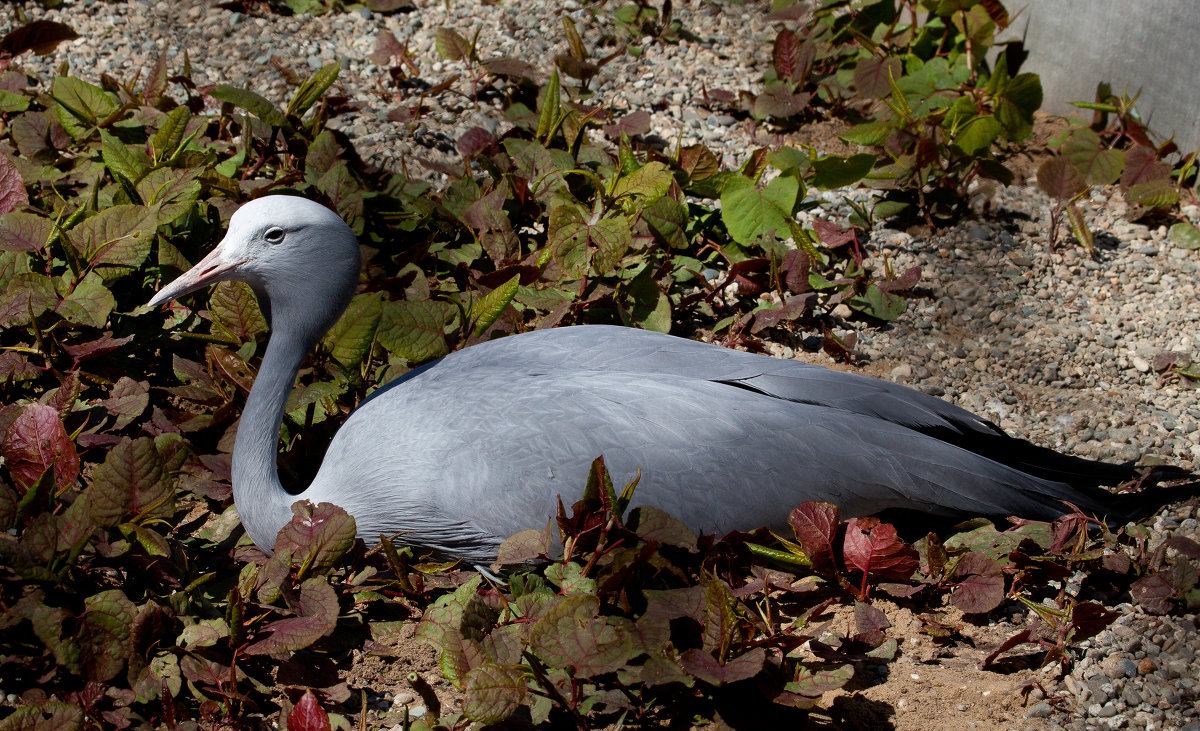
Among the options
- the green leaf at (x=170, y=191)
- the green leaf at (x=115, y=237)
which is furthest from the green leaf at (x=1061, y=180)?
the green leaf at (x=115, y=237)

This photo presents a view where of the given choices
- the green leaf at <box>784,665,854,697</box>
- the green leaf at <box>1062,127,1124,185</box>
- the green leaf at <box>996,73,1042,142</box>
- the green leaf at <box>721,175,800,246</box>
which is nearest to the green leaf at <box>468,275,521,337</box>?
the green leaf at <box>721,175,800,246</box>

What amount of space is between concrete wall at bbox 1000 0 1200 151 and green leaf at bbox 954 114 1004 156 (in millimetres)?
648

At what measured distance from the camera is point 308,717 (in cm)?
221

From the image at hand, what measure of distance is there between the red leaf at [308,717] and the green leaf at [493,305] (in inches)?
55.9

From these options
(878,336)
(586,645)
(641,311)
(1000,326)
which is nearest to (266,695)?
(586,645)

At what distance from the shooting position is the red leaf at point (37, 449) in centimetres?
264

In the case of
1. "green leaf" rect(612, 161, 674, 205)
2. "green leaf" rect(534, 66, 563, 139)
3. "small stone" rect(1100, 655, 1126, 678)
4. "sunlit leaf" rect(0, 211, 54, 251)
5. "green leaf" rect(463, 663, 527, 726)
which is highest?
"green leaf" rect(534, 66, 563, 139)

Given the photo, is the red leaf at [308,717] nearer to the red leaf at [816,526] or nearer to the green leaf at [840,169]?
the red leaf at [816,526]

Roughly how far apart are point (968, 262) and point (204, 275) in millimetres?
2873

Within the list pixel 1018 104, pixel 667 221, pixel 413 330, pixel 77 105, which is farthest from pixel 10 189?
pixel 1018 104

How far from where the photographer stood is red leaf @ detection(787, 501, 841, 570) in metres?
2.68

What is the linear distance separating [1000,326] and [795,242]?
833mm

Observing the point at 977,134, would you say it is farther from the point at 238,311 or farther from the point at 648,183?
the point at 238,311

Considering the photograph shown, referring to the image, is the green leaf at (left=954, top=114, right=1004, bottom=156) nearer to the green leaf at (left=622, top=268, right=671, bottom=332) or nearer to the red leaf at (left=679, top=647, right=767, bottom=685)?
the green leaf at (left=622, top=268, right=671, bottom=332)
